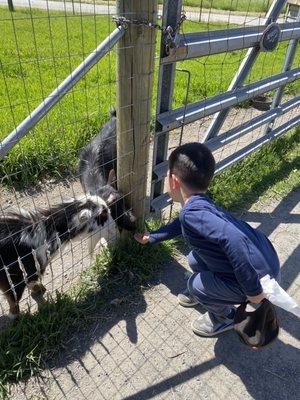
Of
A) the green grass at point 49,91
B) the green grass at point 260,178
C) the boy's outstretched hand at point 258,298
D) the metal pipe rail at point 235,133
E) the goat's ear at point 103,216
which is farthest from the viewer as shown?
the green grass at point 260,178

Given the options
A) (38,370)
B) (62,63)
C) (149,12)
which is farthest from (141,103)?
(62,63)

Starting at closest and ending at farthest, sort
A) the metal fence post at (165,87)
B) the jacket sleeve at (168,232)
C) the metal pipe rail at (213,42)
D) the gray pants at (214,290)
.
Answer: the gray pants at (214,290) < the metal fence post at (165,87) < the metal pipe rail at (213,42) < the jacket sleeve at (168,232)

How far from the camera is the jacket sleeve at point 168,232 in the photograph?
2812 millimetres

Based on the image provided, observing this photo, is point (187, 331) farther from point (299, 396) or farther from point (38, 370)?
point (38, 370)

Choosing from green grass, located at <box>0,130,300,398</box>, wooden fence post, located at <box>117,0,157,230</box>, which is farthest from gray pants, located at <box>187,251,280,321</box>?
wooden fence post, located at <box>117,0,157,230</box>

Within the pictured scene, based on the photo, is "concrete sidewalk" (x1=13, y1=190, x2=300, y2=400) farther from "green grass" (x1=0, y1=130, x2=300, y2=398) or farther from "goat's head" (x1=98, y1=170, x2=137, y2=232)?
"goat's head" (x1=98, y1=170, x2=137, y2=232)

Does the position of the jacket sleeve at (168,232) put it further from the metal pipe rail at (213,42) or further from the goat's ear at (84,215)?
the metal pipe rail at (213,42)

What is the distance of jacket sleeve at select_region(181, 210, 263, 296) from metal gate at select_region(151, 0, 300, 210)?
1029 mm

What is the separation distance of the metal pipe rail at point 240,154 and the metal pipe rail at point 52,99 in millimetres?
1465

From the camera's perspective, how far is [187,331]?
9.41ft

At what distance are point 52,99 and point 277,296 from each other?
1694mm

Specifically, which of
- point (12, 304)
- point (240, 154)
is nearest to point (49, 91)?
point (240, 154)

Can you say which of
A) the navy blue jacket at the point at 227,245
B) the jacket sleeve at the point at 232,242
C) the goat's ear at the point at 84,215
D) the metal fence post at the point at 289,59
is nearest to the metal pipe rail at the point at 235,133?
the metal fence post at the point at 289,59

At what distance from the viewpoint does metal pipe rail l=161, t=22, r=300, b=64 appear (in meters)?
2.70
